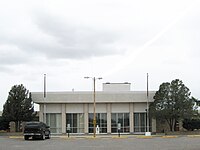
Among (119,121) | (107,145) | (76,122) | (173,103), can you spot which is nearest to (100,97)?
(119,121)

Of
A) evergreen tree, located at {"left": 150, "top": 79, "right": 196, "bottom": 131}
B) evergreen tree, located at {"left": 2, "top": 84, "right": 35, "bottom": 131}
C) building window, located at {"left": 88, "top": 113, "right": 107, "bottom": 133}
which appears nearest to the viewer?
evergreen tree, located at {"left": 150, "top": 79, "right": 196, "bottom": 131}

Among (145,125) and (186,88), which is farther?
(145,125)

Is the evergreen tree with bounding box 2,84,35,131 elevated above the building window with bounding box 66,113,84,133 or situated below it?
above

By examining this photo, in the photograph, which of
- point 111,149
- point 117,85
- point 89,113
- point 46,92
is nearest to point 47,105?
point 46,92

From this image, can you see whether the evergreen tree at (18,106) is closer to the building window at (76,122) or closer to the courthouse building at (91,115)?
the courthouse building at (91,115)

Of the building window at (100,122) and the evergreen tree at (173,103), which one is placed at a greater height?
the evergreen tree at (173,103)

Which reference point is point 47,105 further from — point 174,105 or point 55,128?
point 174,105

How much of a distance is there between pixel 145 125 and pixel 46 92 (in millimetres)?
14129

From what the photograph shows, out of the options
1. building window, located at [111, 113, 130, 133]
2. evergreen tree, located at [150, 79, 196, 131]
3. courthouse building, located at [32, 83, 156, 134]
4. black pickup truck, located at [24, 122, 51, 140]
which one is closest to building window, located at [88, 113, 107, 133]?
courthouse building, located at [32, 83, 156, 134]

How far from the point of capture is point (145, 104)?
57.1m

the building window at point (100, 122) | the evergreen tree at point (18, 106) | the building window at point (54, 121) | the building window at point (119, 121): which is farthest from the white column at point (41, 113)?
the building window at point (119, 121)

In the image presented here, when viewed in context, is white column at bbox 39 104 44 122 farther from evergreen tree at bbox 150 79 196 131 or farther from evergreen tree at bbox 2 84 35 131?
evergreen tree at bbox 150 79 196 131

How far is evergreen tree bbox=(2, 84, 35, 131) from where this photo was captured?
5156 centimetres

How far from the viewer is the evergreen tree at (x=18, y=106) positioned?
51.6 meters
